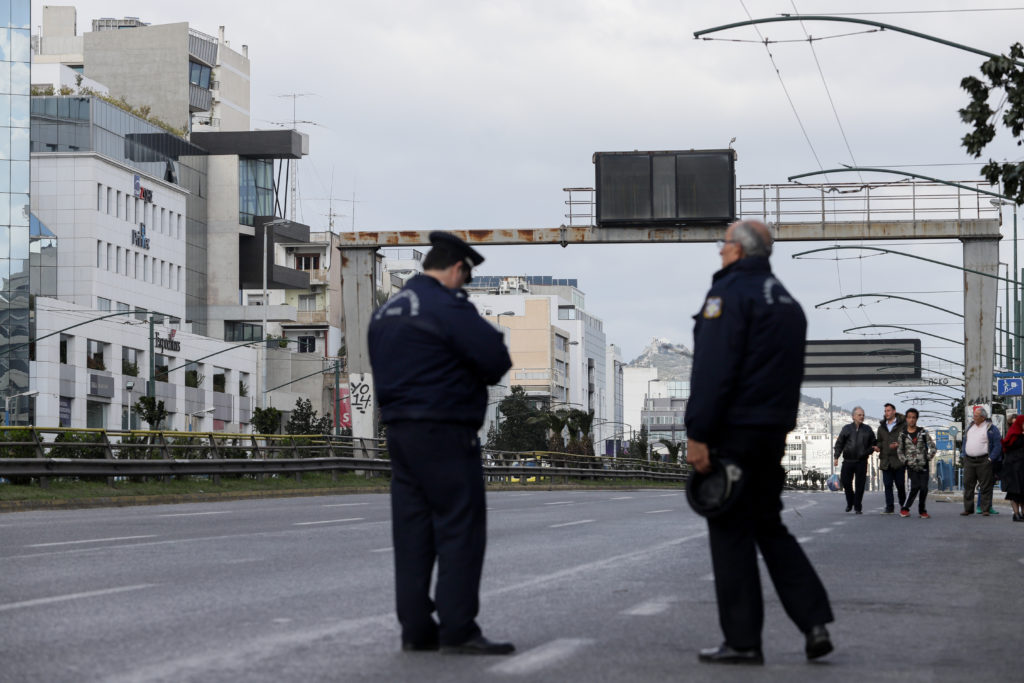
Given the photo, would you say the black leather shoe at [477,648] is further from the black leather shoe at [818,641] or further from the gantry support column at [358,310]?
the gantry support column at [358,310]

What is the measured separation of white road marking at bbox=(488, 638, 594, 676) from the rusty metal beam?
114 ft

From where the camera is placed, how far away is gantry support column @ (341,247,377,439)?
4675 cm

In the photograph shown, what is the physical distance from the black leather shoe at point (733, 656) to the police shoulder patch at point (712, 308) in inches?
55.6

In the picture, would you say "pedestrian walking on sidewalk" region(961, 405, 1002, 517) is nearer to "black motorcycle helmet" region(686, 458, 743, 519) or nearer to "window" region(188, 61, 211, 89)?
"black motorcycle helmet" region(686, 458, 743, 519)

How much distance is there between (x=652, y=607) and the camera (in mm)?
10242

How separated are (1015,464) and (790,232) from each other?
1691cm

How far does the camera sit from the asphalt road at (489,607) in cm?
742

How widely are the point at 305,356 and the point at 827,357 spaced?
50.5 metres

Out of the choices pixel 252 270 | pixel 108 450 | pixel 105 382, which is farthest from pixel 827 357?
pixel 108 450

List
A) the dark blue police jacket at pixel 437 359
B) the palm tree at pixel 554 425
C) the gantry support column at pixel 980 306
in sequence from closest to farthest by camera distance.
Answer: the dark blue police jacket at pixel 437 359 → the gantry support column at pixel 980 306 → the palm tree at pixel 554 425

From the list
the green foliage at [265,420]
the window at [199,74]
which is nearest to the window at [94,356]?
the green foliage at [265,420]

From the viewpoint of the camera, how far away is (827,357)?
275ft

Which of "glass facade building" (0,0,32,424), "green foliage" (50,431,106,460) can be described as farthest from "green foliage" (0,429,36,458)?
"glass facade building" (0,0,32,424)

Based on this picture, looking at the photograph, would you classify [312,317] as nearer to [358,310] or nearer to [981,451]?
[358,310]
